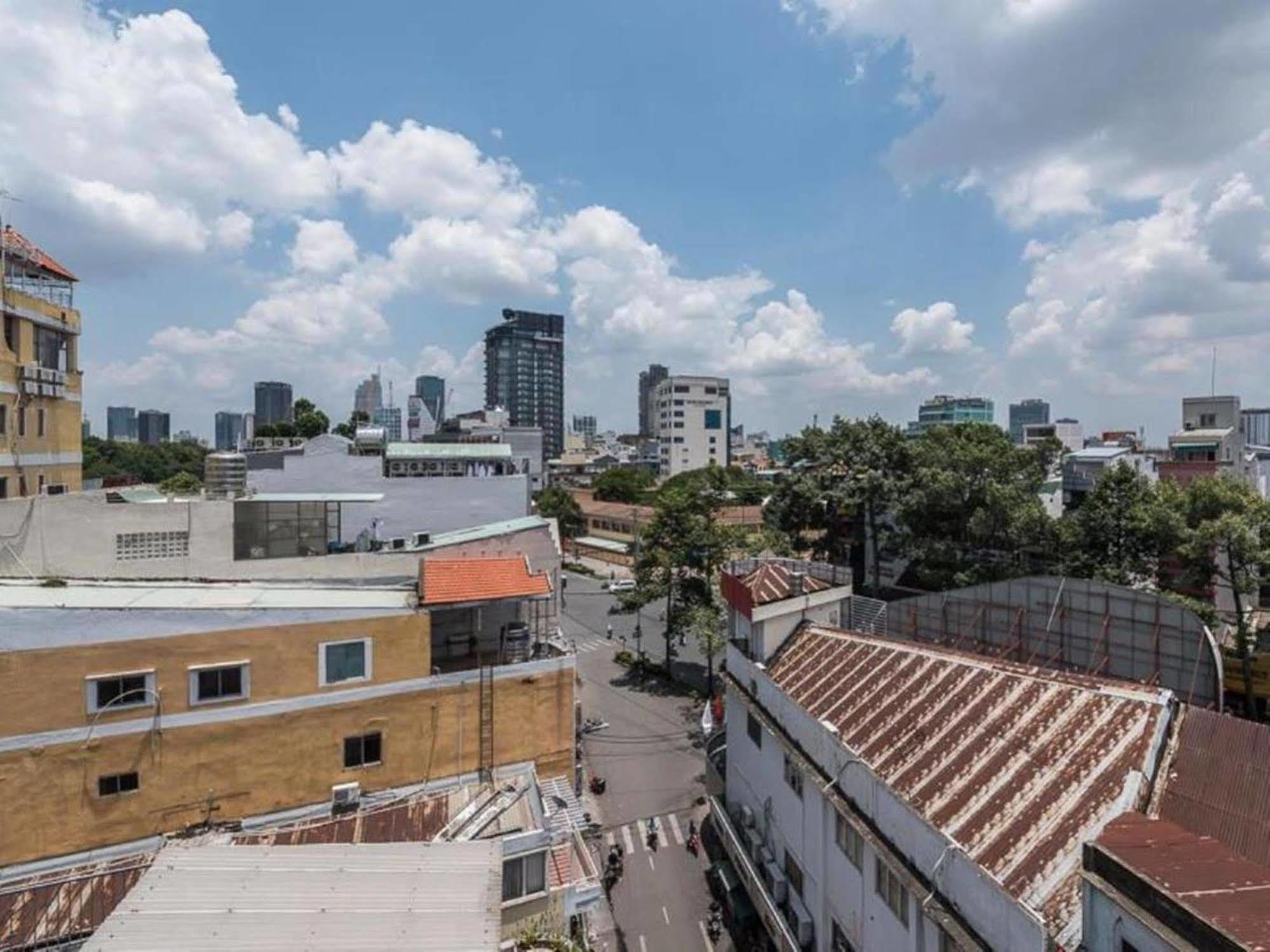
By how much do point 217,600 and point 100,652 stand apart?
2.52 metres

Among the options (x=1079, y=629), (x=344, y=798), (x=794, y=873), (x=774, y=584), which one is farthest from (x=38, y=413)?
(x=1079, y=629)

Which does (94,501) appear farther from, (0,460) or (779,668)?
(779,668)

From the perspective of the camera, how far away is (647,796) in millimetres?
27172

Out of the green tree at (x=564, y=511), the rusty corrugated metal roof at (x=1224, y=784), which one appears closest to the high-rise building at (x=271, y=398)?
the green tree at (x=564, y=511)

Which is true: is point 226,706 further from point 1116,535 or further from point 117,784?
point 1116,535

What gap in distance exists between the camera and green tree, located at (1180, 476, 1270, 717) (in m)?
25.0

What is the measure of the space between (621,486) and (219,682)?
88.2 metres

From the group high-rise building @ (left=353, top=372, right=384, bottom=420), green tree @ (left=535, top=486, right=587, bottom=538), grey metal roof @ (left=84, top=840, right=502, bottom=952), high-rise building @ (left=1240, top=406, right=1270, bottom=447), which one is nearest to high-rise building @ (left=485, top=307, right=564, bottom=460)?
high-rise building @ (left=353, top=372, right=384, bottom=420)

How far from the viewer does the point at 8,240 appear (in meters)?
24.6

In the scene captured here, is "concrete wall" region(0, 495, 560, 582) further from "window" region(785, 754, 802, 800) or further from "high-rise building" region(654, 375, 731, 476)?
"high-rise building" region(654, 375, 731, 476)

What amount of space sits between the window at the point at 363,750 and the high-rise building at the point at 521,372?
173m

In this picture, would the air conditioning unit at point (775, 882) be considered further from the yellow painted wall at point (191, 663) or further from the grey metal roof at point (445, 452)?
the grey metal roof at point (445, 452)

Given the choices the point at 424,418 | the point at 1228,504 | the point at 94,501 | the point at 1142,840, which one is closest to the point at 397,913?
the point at 1142,840

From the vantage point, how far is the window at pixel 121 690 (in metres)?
14.0
